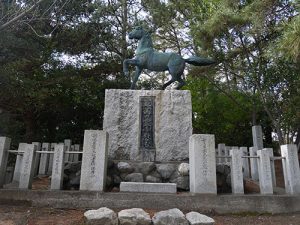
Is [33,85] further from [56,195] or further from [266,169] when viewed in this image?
[266,169]

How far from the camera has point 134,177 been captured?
6.30 meters

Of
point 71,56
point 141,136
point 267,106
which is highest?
point 71,56

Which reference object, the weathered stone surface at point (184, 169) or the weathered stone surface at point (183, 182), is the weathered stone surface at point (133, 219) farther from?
the weathered stone surface at point (184, 169)

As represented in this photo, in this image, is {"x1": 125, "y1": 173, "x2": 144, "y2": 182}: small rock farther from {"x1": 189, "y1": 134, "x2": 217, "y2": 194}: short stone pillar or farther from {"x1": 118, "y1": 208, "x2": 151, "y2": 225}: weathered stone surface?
{"x1": 118, "y1": 208, "x2": 151, "y2": 225}: weathered stone surface

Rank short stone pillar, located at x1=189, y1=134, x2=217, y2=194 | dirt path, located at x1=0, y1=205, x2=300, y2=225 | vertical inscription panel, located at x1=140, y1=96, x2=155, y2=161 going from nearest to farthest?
1. dirt path, located at x1=0, y1=205, x2=300, y2=225
2. short stone pillar, located at x1=189, y1=134, x2=217, y2=194
3. vertical inscription panel, located at x1=140, y1=96, x2=155, y2=161

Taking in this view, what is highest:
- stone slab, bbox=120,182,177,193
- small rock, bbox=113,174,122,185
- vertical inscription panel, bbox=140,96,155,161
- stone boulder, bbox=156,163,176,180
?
vertical inscription panel, bbox=140,96,155,161

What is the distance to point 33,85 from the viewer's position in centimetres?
1048

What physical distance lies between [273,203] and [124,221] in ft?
→ 9.04

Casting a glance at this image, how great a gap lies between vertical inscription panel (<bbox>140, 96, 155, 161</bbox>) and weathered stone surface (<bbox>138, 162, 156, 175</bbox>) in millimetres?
486

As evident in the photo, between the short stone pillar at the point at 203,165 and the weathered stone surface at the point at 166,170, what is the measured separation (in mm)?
1041

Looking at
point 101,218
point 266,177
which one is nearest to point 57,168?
point 101,218

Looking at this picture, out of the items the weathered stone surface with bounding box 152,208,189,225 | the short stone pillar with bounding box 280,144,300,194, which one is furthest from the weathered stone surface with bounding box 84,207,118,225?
the short stone pillar with bounding box 280,144,300,194

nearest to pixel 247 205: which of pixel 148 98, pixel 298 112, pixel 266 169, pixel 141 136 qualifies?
pixel 266 169

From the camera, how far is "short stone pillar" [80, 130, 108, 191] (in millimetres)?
5324
